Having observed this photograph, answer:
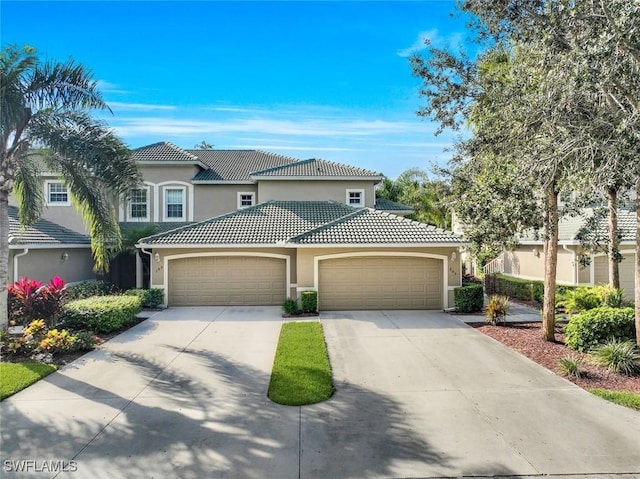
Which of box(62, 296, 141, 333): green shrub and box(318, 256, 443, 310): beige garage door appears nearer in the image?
box(62, 296, 141, 333): green shrub

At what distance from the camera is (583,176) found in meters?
7.03

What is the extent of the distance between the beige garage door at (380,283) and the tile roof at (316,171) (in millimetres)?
7820

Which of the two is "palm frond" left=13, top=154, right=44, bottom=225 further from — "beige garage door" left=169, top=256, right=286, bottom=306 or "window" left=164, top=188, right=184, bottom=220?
"window" left=164, top=188, right=184, bottom=220

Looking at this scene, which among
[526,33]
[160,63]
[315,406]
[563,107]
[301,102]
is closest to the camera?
[315,406]

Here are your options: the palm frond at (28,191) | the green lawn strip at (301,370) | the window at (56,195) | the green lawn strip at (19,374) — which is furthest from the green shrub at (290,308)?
the window at (56,195)

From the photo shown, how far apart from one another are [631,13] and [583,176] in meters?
2.61

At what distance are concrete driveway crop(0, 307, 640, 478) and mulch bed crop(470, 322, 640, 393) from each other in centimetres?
47

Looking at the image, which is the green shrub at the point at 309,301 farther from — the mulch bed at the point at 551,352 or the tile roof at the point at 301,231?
the mulch bed at the point at 551,352

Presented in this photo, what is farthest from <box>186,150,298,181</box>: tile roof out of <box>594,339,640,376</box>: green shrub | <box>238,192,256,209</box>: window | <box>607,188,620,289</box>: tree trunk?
<box>594,339,640,376</box>: green shrub

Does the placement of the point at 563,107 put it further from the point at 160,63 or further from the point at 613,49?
the point at 160,63

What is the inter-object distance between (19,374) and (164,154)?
17.1m

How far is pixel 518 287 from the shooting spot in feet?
60.2

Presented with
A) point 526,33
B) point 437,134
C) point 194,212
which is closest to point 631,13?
point 526,33

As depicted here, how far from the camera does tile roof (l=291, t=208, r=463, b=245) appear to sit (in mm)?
14852
